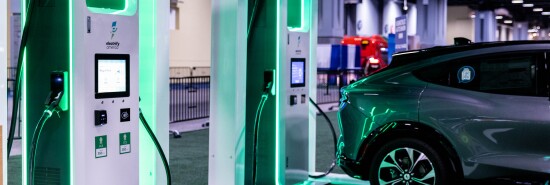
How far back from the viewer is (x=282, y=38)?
7047 mm

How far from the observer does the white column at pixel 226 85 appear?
623cm

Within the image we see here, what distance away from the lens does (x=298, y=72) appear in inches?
293

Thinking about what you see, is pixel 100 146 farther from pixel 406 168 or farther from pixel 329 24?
pixel 329 24

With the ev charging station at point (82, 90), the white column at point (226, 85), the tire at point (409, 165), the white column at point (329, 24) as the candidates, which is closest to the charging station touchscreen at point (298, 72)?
the white column at point (226, 85)

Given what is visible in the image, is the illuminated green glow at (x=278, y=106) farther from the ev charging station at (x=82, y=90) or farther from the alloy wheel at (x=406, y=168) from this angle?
the ev charging station at (x=82, y=90)

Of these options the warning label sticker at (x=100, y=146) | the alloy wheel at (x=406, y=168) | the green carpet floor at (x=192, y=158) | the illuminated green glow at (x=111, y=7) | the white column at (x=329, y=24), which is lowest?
the green carpet floor at (x=192, y=158)

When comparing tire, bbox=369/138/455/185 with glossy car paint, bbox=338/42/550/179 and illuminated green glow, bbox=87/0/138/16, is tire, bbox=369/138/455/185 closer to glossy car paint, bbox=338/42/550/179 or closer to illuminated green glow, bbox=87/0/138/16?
glossy car paint, bbox=338/42/550/179

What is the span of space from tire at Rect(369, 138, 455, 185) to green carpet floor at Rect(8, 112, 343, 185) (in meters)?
2.17

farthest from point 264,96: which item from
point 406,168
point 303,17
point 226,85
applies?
point 406,168

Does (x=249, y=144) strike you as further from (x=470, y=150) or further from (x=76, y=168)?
(x=76, y=168)

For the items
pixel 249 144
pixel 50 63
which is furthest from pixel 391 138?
pixel 50 63

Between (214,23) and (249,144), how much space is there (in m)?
1.42

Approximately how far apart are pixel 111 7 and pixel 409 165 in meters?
2.95

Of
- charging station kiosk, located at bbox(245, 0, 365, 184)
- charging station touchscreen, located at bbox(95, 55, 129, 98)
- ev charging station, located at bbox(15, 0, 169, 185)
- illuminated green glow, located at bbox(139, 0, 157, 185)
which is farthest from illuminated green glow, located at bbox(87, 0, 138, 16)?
charging station kiosk, located at bbox(245, 0, 365, 184)
